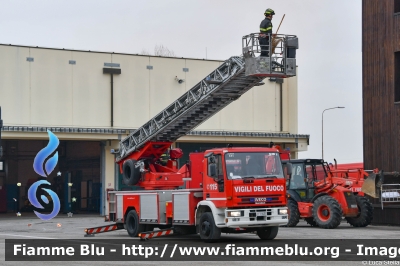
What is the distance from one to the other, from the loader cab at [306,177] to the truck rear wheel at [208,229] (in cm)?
851

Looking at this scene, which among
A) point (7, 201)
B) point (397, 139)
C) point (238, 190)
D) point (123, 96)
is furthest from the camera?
point (7, 201)

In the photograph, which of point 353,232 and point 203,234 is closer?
point 203,234

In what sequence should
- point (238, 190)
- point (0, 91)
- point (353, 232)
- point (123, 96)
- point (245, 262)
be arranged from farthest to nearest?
1. point (123, 96)
2. point (0, 91)
3. point (353, 232)
4. point (238, 190)
5. point (245, 262)

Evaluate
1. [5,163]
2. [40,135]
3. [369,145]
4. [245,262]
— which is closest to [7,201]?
[5,163]

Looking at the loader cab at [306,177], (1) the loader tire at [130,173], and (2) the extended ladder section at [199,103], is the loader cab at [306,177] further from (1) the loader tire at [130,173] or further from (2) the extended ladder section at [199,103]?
(1) the loader tire at [130,173]

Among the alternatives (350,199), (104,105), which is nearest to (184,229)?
(350,199)

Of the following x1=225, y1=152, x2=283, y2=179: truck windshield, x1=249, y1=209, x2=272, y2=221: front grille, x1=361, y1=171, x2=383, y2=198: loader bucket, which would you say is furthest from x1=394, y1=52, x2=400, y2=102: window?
x1=249, y1=209, x2=272, y2=221: front grille

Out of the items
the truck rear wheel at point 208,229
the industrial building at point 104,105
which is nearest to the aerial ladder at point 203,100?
the truck rear wheel at point 208,229

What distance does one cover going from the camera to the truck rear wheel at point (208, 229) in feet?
67.2

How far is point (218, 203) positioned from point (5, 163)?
36.2 m

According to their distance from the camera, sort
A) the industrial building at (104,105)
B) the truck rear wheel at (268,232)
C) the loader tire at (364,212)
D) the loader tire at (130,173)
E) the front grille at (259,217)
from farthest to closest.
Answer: the industrial building at (104,105)
the loader tire at (364,212)
the loader tire at (130,173)
the truck rear wheel at (268,232)
the front grille at (259,217)

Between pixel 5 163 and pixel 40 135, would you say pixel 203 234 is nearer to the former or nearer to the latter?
pixel 40 135

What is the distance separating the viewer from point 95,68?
43.8 metres

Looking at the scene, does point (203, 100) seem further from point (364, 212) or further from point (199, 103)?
point (364, 212)
